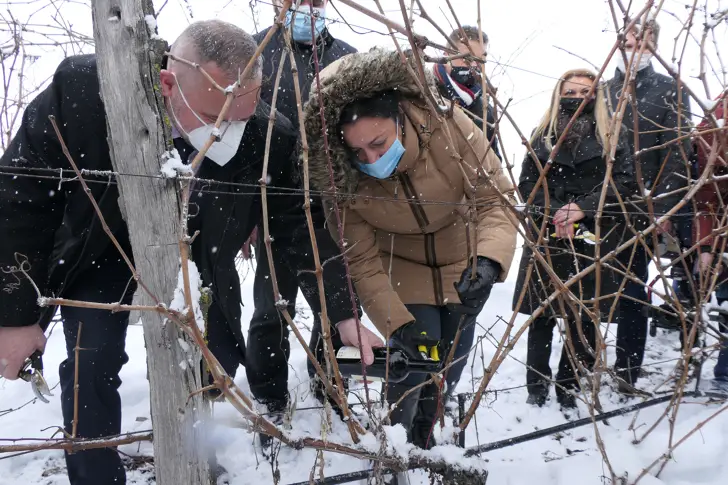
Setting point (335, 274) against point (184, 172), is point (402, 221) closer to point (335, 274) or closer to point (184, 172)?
point (335, 274)

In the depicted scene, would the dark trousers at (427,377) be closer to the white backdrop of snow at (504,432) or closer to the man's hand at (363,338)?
the white backdrop of snow at (504,432)

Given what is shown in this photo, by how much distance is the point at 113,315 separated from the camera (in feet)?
6.56

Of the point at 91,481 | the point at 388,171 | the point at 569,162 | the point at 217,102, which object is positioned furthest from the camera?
the point at 569,162

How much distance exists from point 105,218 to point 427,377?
4.59 ft

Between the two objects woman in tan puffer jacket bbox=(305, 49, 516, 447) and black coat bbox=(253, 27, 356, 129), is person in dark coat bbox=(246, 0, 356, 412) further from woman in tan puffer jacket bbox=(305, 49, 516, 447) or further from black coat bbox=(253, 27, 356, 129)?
woman in tan puffer jacket bbox=(305, 49, 516, 447)

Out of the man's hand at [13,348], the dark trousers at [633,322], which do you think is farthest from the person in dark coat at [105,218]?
the dark trousers at [633,322]

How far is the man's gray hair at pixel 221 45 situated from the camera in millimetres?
1627

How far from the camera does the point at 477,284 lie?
6.93ft

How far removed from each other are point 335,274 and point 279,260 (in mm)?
565

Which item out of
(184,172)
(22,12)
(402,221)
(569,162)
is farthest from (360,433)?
(22,12)

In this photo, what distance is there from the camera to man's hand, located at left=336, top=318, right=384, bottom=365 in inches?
77.2

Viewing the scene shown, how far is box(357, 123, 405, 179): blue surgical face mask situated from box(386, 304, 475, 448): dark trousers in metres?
0.62

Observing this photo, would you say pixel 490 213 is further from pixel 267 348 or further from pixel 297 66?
pixel 267 348

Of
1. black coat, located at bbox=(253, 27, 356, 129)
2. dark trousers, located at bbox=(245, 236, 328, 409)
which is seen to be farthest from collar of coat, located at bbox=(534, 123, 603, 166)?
dark trousers, located at bbox=(245, 236, 328, 409)
